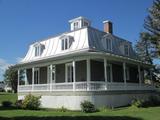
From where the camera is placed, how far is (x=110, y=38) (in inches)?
1208

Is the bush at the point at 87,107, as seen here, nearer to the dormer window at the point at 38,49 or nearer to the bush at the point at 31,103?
the bush at the point at 31,103

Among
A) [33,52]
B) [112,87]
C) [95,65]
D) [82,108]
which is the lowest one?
[82,108]

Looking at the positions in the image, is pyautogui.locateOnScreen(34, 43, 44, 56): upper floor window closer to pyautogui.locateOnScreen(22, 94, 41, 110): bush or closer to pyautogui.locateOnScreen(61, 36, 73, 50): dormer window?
pyautogui.locateOnScreen(61, 36, 73, 50): dormer window

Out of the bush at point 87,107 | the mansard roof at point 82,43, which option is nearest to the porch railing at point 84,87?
the bush at point 87,107

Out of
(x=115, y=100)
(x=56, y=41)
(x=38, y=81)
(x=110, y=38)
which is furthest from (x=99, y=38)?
(x=38, y=81)

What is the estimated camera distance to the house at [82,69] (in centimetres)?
2298

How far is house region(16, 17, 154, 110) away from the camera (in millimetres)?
22984

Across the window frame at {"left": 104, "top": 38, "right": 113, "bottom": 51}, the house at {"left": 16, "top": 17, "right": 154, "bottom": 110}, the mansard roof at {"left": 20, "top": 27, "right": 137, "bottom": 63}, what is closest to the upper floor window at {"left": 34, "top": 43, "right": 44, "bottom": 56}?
the house at {"left": 16, "top": 17, "right": 154, "bottom": 110}

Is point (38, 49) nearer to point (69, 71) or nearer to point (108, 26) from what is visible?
point (69, 71)

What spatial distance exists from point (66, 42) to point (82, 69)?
3.87m

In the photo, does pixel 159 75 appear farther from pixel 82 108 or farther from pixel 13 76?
pixel 13 76

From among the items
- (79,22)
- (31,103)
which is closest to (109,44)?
(79,22)

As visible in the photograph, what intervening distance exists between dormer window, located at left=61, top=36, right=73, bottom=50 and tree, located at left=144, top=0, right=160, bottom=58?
9533mm

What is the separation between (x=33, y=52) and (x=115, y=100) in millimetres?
14660
